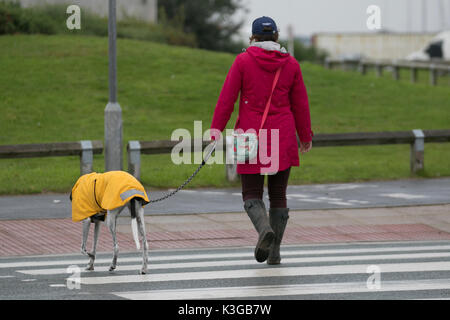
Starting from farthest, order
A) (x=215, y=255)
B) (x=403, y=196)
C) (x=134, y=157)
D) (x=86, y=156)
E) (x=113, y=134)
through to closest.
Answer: (x=134, y=157)
(x=86, y=156)
(x=403, y=196)
(x=113, y=134)
(x=215, y=255)

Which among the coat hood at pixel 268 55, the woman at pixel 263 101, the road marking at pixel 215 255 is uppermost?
the coat hood at pixel 268 55

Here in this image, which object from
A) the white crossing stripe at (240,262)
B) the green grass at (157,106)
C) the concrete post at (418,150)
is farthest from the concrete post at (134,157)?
the white crossing stripe at (240,262)

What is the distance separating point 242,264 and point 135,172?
752 cm

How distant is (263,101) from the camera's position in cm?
855

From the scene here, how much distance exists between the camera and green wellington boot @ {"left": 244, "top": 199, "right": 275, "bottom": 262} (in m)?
8.30

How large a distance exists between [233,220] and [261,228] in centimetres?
477

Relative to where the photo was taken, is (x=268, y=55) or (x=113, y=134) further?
(x=113, y=134)

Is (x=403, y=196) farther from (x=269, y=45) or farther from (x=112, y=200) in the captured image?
(x=112, y=200)

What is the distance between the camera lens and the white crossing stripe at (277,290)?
739cm

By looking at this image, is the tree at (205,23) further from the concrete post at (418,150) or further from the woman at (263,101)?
the woman at (263,101)

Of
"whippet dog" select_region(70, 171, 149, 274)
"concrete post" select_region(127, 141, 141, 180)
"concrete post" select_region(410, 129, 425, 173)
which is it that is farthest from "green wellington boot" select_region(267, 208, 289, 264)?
"concrete post" select_region(410, 129, 425, 173)

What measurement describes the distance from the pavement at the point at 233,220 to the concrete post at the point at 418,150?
1804mm

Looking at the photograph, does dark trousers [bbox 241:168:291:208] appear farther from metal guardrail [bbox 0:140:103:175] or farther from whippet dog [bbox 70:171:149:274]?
metal guardrail [bbox 0:140:103:175]

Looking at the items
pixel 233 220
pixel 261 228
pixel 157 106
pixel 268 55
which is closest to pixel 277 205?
pixel 261 228
